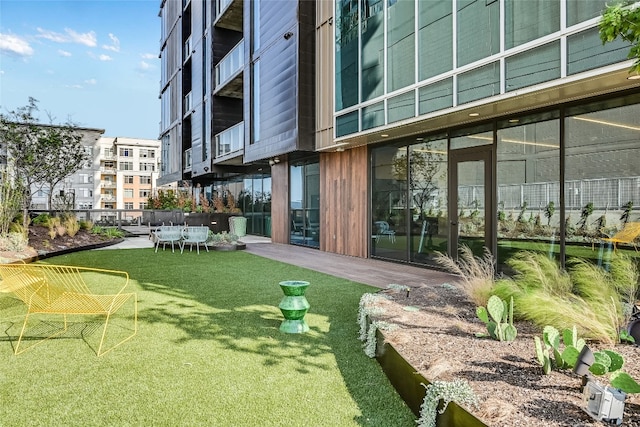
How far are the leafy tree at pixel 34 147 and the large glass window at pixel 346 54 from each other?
9899 mm

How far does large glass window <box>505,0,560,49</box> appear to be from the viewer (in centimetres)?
588

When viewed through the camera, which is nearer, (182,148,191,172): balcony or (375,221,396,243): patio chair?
(375,221,396,243): patio chair

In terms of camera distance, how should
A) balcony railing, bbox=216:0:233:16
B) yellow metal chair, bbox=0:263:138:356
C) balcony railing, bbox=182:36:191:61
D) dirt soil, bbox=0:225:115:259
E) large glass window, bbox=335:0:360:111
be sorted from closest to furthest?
1. yellow metal chair, bbox=0:263:138:356
2. large glass window, bbox=335:0:360:111
3. dirt soil, bbox=0:225:115:259
4. balcony railing, bbox=216:0:233:16
5. balcony railing, bbox=182:36:191:61

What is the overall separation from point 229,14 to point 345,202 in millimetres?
Result: 11430

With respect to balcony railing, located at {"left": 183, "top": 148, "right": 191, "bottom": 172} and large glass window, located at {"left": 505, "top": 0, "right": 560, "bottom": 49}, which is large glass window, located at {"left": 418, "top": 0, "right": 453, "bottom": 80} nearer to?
large glass window, located at {"left": 505, "top": 0, "right": 560, "bottom": 49}

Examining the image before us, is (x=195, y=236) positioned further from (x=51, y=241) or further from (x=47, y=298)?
(x=47, y=298)

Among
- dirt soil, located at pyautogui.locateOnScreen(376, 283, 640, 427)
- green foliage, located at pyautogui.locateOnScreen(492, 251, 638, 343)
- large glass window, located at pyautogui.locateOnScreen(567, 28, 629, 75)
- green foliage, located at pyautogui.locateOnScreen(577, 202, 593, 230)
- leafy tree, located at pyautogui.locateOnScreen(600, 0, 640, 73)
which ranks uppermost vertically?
large glass window, located at pyautogui.locateOnScreen(567, 28, 629, 75)

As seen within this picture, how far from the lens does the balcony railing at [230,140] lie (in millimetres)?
16750

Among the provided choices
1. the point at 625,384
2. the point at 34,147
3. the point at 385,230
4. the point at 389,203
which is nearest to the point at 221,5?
the point at 34,147

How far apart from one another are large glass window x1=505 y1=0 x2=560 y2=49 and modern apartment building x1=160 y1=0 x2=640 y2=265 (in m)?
0.02

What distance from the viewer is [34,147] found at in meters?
15.2

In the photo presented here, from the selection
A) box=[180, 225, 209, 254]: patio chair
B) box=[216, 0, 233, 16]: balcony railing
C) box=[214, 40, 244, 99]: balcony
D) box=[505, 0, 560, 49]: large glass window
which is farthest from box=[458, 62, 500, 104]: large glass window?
box=[216, 0, 233, 16]: balcony railing

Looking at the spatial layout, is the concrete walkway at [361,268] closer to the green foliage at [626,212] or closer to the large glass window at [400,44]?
the green foliage at [626,212]

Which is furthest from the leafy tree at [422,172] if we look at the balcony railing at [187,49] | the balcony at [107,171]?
the balcony at [107,171]
